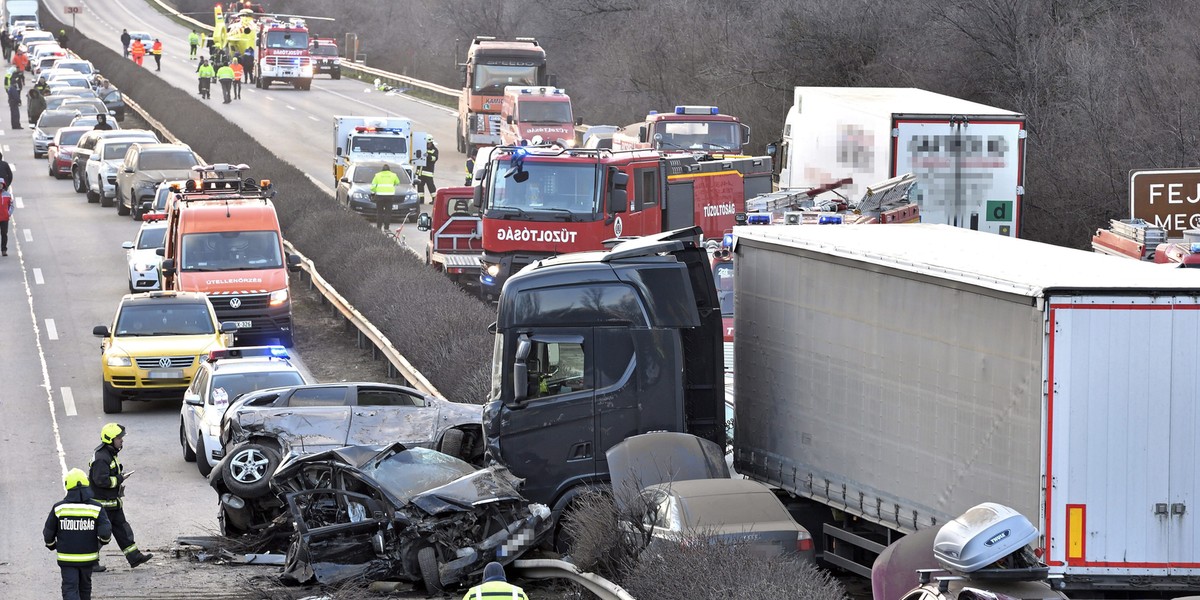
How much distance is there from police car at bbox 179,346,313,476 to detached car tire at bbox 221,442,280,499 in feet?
9.10

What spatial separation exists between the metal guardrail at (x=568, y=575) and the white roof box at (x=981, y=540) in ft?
7.83

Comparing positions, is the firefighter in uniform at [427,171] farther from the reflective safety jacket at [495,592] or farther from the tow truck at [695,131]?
the reflective safety jacket at [495,592]

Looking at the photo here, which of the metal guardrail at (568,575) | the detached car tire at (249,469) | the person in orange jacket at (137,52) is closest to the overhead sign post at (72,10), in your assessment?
the person in orange jacket at (137,52)

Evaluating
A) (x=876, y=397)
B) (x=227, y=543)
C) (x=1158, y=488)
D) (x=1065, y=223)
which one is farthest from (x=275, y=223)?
(x=1158, y=488)

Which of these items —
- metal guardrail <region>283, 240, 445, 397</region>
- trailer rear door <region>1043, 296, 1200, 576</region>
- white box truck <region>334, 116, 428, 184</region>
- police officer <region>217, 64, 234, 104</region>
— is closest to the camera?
trailer rear door <region>1043, 296, 1200, 576</region>

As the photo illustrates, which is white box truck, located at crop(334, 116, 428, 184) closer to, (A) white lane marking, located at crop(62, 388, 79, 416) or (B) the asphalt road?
(B) the asphalt road

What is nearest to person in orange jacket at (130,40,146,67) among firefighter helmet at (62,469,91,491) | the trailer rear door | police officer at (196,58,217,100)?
police officer at (196,58,217,100)

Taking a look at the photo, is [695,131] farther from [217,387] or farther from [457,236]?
[217,387]

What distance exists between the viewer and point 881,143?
24594mm

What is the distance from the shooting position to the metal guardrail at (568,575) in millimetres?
10531

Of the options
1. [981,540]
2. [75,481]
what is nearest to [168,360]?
[75,481]

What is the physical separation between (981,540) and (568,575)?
382 cm

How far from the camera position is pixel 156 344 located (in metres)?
22.4

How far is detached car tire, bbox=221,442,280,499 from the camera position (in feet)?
48.0
